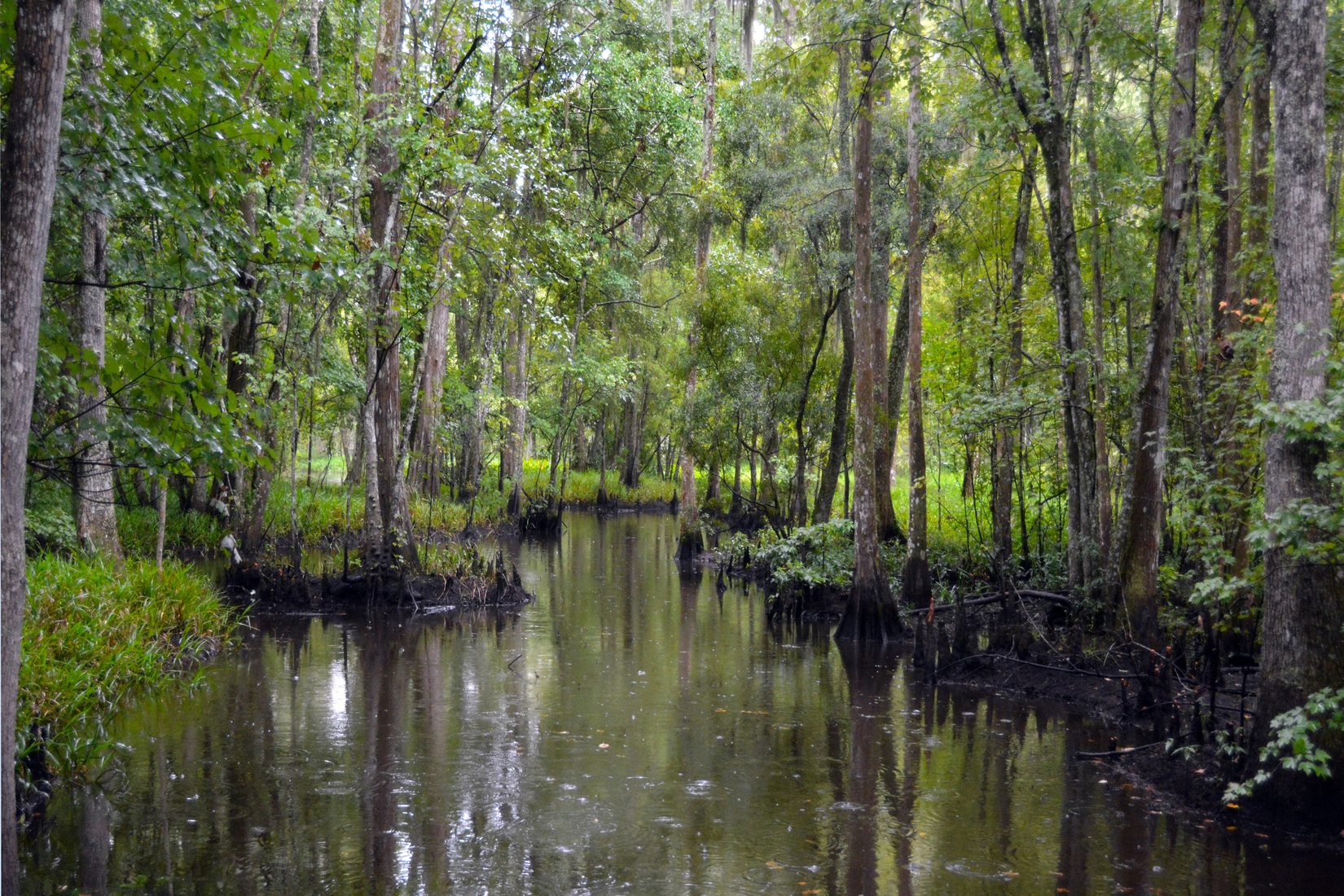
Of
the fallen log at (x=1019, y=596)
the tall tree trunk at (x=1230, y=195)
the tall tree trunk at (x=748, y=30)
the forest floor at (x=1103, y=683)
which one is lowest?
the forest floor at (x=1103, y=683)

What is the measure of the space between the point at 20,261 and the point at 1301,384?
708cm

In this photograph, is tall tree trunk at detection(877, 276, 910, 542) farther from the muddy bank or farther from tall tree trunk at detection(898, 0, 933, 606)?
the muddy bank

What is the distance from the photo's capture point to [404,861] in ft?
19.2

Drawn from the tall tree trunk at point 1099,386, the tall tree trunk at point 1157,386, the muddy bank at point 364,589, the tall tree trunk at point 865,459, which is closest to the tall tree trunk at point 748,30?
the tall tree trunk at point 865,459

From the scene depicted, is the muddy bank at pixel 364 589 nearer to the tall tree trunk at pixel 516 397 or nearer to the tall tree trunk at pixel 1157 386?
the tall tree trunk at pixel 516 397

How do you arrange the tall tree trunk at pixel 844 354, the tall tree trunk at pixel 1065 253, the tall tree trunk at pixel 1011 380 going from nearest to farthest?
the tall tree trunk at pixel 1065 253, the tall tree trunk at pixel 1011 380, the tall tree trunk at pixel 844 354

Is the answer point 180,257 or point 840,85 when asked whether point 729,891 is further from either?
point 840,85

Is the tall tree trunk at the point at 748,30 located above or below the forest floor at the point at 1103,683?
above

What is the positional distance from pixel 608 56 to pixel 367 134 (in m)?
11.3

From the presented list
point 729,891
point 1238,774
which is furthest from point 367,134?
point 1238,774

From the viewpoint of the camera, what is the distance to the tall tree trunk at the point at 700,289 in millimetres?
20969

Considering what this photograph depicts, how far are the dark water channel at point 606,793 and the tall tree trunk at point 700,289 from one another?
1008 cm

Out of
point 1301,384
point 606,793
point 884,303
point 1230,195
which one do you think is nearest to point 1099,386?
point 1230,195

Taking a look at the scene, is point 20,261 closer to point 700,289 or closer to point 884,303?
point 884,303
